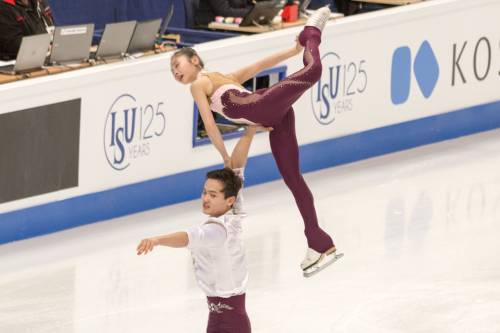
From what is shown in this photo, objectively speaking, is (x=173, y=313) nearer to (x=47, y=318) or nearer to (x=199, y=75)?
(x=47, y=318)

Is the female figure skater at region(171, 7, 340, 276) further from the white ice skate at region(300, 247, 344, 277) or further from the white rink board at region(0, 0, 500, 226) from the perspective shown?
the white rink board at region(0, 0, 500, 226)

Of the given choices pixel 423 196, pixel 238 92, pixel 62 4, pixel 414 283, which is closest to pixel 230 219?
pixel 238 92

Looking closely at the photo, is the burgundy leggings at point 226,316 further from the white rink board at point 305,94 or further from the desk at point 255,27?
the desk at point 255,27

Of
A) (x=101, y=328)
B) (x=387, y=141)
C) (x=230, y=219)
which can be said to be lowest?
(x=387, y=141)

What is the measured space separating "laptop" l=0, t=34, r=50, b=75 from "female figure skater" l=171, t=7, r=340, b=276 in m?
3.49

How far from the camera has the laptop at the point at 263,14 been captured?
13188 mm

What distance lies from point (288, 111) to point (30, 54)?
3.93m

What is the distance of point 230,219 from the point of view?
21.7ft

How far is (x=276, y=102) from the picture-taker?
7191 mm

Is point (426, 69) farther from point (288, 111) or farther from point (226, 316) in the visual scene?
point (226, 316)

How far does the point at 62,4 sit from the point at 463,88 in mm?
4105

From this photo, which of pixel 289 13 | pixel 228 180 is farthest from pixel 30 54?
pixel 228 180

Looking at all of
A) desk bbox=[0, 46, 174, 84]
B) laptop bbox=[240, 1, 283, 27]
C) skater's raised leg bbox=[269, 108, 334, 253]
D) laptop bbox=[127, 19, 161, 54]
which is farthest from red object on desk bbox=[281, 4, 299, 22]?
skater's raised leg bbox=[269, 108, 334, 253]

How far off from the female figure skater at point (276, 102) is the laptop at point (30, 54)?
11.5 ft
